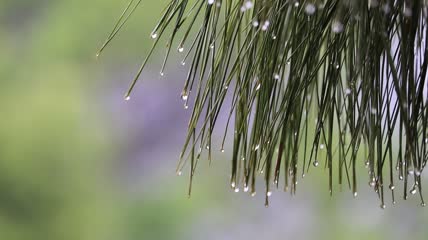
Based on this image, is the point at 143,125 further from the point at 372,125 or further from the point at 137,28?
the point at 372,125

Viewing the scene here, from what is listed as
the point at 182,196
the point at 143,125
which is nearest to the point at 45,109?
the point at 143,125

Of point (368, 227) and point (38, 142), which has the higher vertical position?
point (38, 142)

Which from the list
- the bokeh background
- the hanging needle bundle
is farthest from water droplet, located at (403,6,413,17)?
the bokeh background

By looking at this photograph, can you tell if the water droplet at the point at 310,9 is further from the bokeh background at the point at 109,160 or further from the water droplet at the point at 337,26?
the bokeh background at the point at 109,160

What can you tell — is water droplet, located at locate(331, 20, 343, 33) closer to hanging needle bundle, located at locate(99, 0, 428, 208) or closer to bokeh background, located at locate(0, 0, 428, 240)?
hanging needle bundle, located at locate(99, 0, 428, 208)

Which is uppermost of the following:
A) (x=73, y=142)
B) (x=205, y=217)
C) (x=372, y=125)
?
(x=372, y=125)

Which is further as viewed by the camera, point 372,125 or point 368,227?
point 368,227

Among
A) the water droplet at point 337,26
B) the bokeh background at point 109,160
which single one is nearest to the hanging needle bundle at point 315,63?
the water droplet at point 337,26

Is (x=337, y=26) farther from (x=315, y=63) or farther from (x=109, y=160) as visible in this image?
(x=109, y=160)
